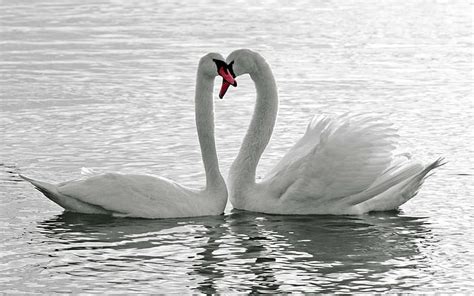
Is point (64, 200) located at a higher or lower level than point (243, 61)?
lower

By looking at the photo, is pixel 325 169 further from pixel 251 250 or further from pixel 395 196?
pixel 251 250

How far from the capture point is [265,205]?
11227 mm

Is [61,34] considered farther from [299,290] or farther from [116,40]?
[299,290]

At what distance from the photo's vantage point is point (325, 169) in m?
10.9

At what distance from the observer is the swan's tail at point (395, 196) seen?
37.0 feet

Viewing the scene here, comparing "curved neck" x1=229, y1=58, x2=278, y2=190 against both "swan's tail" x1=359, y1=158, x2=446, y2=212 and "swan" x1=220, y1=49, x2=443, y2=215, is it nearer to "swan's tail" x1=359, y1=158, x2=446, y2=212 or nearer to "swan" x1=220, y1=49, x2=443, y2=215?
"swan" x1=220, y1=49, x2=443, y2=215

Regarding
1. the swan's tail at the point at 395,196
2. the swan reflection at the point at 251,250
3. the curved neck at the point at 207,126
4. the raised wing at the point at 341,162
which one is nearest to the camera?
the swan reflection at the point at 251,250

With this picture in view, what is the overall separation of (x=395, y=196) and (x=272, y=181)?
1212 mm

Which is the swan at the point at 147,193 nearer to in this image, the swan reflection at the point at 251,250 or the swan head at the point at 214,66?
the swan head at the point at 214,66

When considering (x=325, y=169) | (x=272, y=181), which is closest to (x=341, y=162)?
(x=325, y=169)

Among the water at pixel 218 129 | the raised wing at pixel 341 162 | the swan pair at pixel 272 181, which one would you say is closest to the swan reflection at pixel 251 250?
the water at pixel 218 129

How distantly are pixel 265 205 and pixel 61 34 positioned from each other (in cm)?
1314

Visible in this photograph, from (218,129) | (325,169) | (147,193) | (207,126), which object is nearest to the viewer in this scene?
(147,193)

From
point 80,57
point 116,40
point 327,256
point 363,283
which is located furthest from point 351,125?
point 116,40
